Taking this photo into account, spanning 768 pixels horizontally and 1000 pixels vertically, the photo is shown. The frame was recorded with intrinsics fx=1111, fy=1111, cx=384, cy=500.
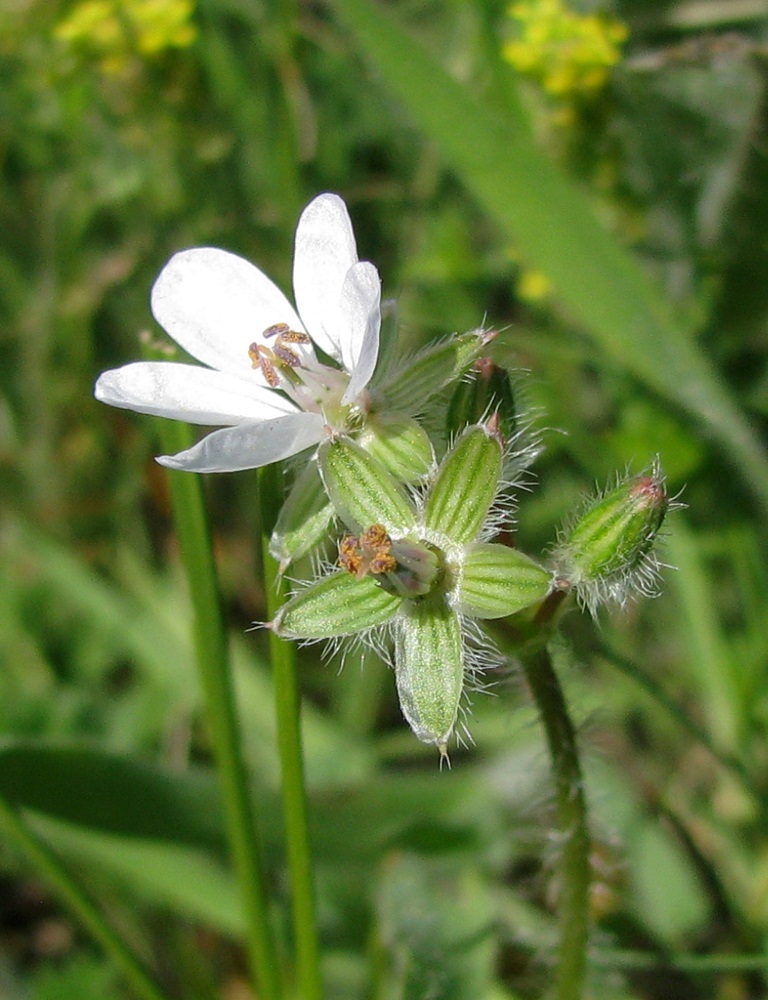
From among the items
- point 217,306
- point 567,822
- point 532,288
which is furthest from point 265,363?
point 532,288

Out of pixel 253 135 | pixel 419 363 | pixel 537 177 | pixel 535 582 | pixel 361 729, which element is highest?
pixel 253 135

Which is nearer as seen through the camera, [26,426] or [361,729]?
[361,729]

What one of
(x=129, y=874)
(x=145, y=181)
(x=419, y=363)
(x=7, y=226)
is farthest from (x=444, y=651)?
(x=7, y=226)

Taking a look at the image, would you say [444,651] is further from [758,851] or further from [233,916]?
[758,851]

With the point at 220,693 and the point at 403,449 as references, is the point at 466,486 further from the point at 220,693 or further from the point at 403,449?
the point at 220,693

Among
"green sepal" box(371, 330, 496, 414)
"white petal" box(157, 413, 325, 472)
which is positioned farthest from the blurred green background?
"white petal" box(157, 413, 325, 472)

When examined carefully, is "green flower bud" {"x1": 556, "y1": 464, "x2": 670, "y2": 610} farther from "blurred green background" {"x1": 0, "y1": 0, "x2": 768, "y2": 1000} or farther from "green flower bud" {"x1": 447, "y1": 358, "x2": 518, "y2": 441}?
"blurred green background" {"x1": 0, "y1": 0, "x2": 768, "y2": 1000}

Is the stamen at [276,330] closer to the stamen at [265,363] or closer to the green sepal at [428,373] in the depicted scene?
the stamen at [265,363]
